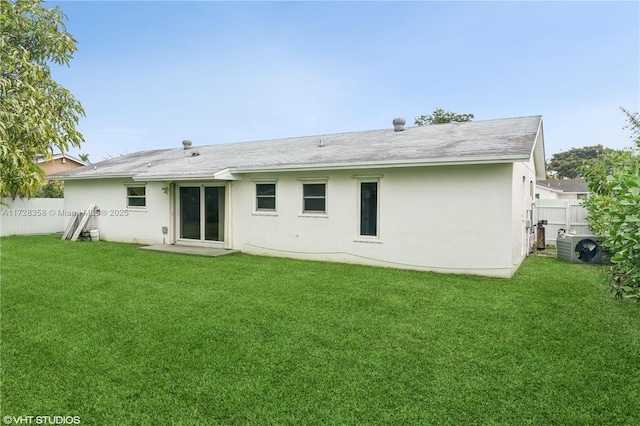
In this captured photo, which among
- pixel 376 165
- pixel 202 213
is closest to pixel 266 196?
pixel 202 213

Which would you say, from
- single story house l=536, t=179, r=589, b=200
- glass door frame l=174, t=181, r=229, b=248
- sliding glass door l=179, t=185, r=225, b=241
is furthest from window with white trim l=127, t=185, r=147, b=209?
single story house l=536, t=179, r=589, b=200

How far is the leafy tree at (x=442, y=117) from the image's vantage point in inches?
1400

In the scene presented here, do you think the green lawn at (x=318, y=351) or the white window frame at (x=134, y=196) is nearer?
the green lawn at (x=318, y=351)

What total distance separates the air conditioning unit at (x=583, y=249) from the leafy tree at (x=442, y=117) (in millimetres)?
27116

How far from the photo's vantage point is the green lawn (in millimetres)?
3043

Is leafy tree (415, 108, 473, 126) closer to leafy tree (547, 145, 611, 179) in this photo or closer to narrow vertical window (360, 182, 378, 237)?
leafy tree (547, 145, 611, 179)

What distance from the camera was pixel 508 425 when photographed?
2.80 metres

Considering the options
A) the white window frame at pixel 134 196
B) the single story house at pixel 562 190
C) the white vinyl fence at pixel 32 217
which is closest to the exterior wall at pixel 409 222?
the white window frame at pixel 134 196

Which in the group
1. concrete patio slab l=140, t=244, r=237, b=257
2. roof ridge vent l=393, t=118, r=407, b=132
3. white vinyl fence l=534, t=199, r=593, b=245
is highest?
roof ridge vent l=393, t=118, r=407, b=132

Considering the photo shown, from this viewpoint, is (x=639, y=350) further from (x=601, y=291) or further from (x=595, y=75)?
(x=595, y=75)

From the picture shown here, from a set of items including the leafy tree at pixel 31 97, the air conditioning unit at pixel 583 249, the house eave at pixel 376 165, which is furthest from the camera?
the air conditioning unit at pixel 583 249

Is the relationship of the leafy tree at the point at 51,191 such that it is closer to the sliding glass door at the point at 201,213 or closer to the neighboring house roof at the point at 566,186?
the sliding glass door at the point at 201,213

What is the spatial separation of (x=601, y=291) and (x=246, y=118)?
20.4 m

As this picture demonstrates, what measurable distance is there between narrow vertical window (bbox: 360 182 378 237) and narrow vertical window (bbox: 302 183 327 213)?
1.12m
